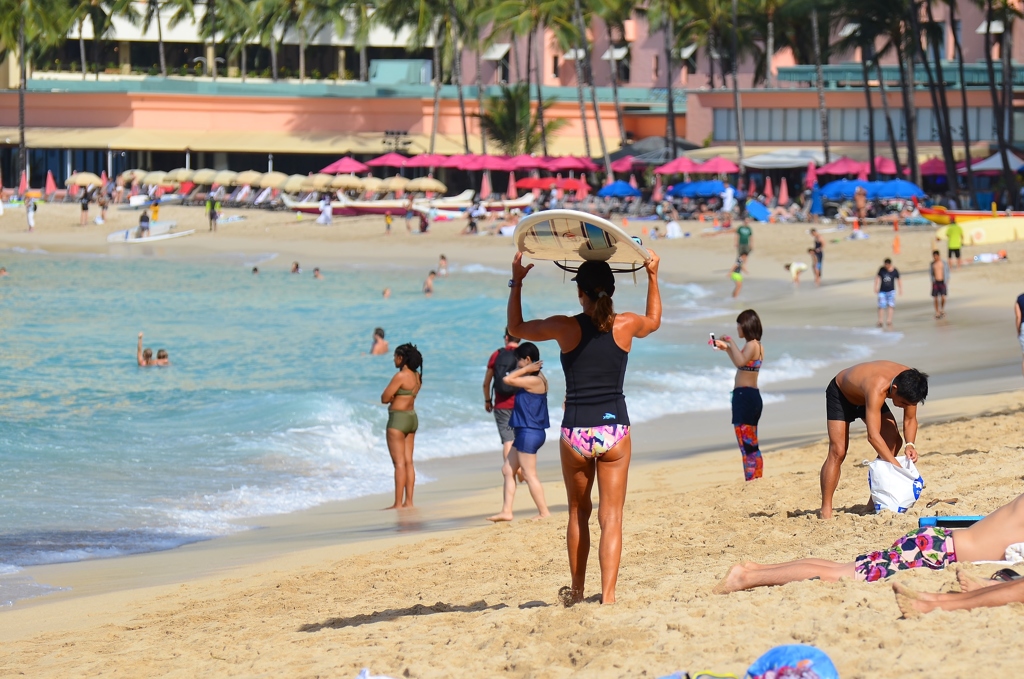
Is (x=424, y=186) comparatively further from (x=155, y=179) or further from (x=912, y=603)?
(x=912, y=603)

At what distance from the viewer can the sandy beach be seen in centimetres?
480

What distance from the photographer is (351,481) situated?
37.5 feet

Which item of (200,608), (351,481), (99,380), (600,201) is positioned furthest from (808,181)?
(200,608)

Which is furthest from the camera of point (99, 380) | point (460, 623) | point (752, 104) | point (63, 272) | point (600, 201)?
point (752, 104)

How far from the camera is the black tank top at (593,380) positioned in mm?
5234

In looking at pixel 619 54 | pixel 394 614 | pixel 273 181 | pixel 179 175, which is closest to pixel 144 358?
pixel 394 614

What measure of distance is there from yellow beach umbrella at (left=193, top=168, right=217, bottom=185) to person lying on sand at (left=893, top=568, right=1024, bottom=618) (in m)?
44.6

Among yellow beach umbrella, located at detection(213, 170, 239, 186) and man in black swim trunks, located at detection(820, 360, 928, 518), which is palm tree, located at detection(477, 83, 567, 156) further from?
man in black swim trunks, located at detection(820, 360, 928, 518)

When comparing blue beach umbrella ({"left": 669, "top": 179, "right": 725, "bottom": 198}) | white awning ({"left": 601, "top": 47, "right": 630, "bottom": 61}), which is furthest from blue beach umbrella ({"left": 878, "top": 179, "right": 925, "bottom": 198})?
white awning ({"left": 601, "top": 47, "right": 630, "bottom": 61})

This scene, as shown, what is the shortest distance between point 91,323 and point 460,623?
2066 cm

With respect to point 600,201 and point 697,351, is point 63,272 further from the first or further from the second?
point 697,351

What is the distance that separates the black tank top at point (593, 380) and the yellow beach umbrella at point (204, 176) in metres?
43.7

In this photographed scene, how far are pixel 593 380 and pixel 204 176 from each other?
4403 centimetres

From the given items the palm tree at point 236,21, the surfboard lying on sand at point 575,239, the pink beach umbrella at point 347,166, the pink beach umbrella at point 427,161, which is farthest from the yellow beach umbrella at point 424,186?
the surfboard lying on sand at point 575,239
